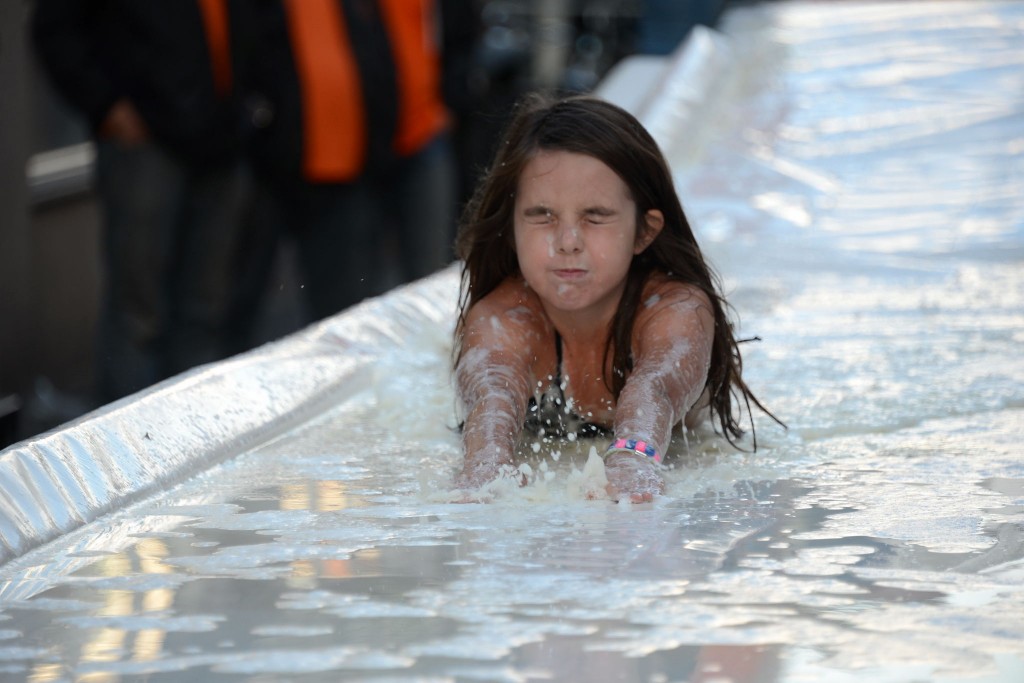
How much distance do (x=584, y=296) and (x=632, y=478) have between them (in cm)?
37

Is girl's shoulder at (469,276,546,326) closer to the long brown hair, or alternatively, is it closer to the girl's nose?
the long brown hair

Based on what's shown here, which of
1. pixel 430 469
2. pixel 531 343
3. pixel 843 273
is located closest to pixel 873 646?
pixel 430 469

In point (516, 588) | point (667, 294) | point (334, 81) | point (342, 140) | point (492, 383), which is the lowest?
point (516, 588)

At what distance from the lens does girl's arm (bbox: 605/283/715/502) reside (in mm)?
1859

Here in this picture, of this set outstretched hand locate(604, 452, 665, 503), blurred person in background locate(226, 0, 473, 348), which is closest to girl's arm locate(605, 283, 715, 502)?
outstretched hand locate(604, 452, 665, 503)

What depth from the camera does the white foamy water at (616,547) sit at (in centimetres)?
136

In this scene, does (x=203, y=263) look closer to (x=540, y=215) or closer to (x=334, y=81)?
(x=334, y=81)

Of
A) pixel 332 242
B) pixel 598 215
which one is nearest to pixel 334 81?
pixel 332 242

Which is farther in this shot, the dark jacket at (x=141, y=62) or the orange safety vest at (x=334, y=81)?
the orange safety vest at (x=334, y=81)

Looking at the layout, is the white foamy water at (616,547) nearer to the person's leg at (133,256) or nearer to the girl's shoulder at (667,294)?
the girl's shoulder at (667,294)

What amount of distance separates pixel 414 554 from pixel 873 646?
20.8 inches

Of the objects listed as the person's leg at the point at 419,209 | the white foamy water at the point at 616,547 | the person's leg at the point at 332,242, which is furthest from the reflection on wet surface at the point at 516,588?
the person's leg at the point at 419,209

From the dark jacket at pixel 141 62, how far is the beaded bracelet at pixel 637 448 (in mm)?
2308

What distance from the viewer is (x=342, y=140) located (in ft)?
13.4
